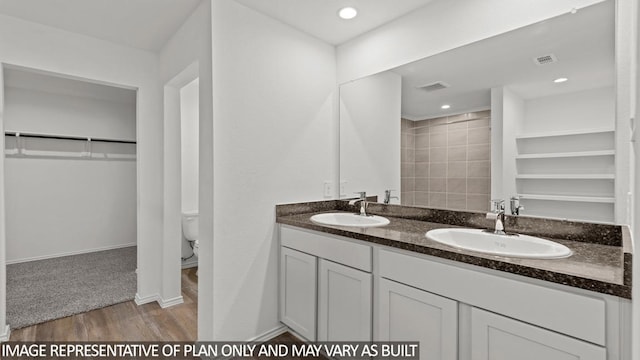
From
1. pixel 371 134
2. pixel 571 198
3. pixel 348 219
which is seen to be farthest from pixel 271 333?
pixel 571 198

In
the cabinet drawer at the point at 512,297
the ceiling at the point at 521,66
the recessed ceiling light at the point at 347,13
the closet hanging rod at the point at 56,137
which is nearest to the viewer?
the cabinet drawer at the point at 512,297

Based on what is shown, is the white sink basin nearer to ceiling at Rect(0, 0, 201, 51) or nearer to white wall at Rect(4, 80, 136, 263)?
ceiling at Rect(0, 0, 201, 51)

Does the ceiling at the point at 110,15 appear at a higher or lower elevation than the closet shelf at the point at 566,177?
higher

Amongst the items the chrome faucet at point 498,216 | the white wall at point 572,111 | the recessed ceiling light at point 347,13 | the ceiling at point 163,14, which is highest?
the ceiling at point 163,14

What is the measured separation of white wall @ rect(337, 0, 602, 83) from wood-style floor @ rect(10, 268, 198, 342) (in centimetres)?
243

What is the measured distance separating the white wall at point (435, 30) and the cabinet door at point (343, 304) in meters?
1.52

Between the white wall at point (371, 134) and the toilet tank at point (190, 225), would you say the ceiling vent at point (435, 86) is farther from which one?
the toilet tank at point (190, 225)

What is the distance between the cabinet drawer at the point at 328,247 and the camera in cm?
165

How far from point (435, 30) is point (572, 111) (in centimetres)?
94

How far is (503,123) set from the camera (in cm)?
174

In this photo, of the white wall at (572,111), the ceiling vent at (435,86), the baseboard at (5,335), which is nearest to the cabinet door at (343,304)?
the white wall at (572,111)

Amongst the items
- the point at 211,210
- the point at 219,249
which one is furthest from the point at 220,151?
the point at 219,249

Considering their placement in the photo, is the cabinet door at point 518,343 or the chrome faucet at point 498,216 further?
the chrome faucet at point 498,216

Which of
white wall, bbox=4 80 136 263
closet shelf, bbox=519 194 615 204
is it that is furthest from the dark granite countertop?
white wall, bbox=4 80 136 263
